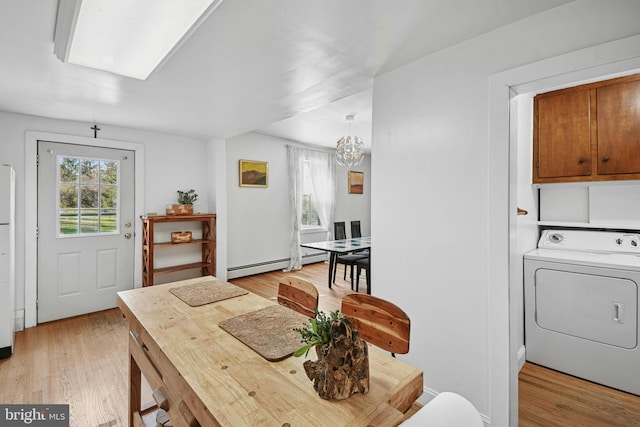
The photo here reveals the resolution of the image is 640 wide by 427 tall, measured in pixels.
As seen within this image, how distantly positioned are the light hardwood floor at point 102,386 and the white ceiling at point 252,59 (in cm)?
227

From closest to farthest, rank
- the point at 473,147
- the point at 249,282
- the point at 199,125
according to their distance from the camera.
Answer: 1. the point at 473,147
2. the point at 199,125
3. the point at 249,282

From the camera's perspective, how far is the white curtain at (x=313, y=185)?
18.4 feet

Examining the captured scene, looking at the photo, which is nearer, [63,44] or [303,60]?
[63,44]

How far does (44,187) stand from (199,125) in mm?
1783

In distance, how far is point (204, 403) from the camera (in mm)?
834

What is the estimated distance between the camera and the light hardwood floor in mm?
1841

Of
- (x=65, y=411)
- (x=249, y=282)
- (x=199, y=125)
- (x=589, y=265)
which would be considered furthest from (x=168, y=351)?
(x=249, y=282)

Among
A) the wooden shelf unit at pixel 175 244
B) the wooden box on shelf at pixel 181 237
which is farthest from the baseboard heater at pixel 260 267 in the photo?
the wooden box on shelf at pixel 181 237

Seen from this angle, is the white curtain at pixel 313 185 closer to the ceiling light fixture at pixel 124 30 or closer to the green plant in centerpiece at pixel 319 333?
the ceiling light fixture at pixel 124 30

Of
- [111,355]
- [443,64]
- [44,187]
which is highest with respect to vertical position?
[443,64]

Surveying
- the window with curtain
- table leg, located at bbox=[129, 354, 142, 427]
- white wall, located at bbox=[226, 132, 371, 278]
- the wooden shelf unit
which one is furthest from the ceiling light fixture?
the window with curtain

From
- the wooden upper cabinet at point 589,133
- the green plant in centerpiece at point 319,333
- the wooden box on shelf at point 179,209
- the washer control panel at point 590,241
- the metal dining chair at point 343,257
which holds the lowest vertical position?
the metal dining chair at point 343,257

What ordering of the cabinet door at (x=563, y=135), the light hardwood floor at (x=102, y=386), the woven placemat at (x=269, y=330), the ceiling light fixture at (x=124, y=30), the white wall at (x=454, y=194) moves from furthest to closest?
the cabinet door at (x=563, y=135) < the light hardwood floor at (x=102, y=386) < the white wall at (x=454, y=194) < the ceiling light fixture at (x=124, y=30) < the woven placemat at (x=269, y=330)

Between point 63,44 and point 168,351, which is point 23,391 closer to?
point 168,351
